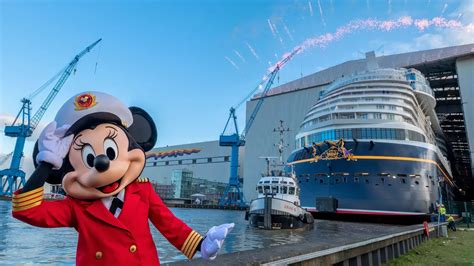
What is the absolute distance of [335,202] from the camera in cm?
2783

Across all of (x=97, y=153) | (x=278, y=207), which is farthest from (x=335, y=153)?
(x=97, y=153)

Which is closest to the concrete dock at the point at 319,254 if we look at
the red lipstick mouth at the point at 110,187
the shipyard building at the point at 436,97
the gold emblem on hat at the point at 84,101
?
the red lipstick mouth at the point at 110,187

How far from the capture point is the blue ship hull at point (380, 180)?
26438 millimetres

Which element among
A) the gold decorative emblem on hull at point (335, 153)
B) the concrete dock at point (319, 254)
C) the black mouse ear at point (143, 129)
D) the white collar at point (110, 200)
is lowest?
the concrete dock at point (319, 254)

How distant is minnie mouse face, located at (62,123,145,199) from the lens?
2834 mm

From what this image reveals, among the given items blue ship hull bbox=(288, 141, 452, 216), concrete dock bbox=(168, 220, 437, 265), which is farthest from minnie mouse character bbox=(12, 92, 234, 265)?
blue ship hull bbox=(288, 141, 452, 216)

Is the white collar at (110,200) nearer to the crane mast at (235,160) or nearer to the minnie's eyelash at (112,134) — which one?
the minnie's eyelash at (112,134)

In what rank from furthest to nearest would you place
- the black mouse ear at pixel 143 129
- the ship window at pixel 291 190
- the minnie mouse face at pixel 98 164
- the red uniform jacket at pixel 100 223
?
the ship window at pixel 291 190
the black mouse ear at pixel 143 129
the minnie mouse face at pixel 98 164
the red uniform jacket at pixel 100 223

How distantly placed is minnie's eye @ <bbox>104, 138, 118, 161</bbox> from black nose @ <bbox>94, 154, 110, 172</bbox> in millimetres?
180

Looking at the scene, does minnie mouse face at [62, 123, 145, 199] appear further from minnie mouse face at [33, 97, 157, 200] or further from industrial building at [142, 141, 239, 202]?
industrial building at [142, 141, 239, 202]

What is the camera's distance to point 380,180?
1057 inches

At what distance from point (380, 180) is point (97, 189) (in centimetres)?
2738

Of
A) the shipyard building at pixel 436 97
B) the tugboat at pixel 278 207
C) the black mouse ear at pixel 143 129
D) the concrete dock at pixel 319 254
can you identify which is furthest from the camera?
the shipyard building at pixel 436 97

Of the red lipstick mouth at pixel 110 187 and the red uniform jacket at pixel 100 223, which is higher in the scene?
the red lipstick mouth at pixel 110 187
